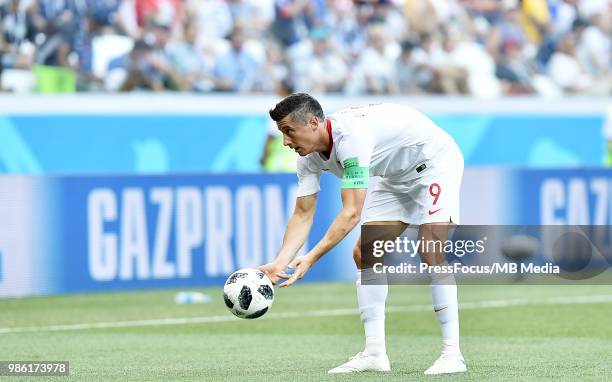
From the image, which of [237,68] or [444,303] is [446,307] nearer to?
[444,303]

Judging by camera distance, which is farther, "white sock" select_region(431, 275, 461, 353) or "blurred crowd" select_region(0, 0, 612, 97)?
"blurred crowd" select_region(0, 0, 612, 97)

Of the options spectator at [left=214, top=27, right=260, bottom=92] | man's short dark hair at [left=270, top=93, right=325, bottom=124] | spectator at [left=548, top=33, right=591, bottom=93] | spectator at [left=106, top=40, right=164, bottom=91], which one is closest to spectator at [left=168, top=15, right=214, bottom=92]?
spectator at [left=214, top=27, right=260, bottom=92]

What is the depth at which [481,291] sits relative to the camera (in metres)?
17.0

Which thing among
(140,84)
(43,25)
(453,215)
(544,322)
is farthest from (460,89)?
(453,215)

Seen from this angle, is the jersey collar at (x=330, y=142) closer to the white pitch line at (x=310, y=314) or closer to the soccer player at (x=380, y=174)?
the soccer player at (x=380, y=174)

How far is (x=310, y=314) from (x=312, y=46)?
843cm

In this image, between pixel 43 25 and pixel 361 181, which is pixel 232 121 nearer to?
pixel 43 25

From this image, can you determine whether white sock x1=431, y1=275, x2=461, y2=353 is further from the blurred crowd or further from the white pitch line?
the blurred crowd

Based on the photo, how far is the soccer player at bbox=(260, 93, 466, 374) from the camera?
8.66 metres

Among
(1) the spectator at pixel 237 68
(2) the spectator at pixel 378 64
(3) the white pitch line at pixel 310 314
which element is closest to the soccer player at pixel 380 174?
(3) the white pitch line at pixel 310 314

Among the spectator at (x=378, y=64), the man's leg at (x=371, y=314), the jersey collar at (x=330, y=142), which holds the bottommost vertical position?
the man's leg at (x=371, y=314)

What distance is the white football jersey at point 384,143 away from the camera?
883cm

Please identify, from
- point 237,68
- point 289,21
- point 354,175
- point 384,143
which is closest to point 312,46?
point 289,21

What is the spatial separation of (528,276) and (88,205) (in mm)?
6154
